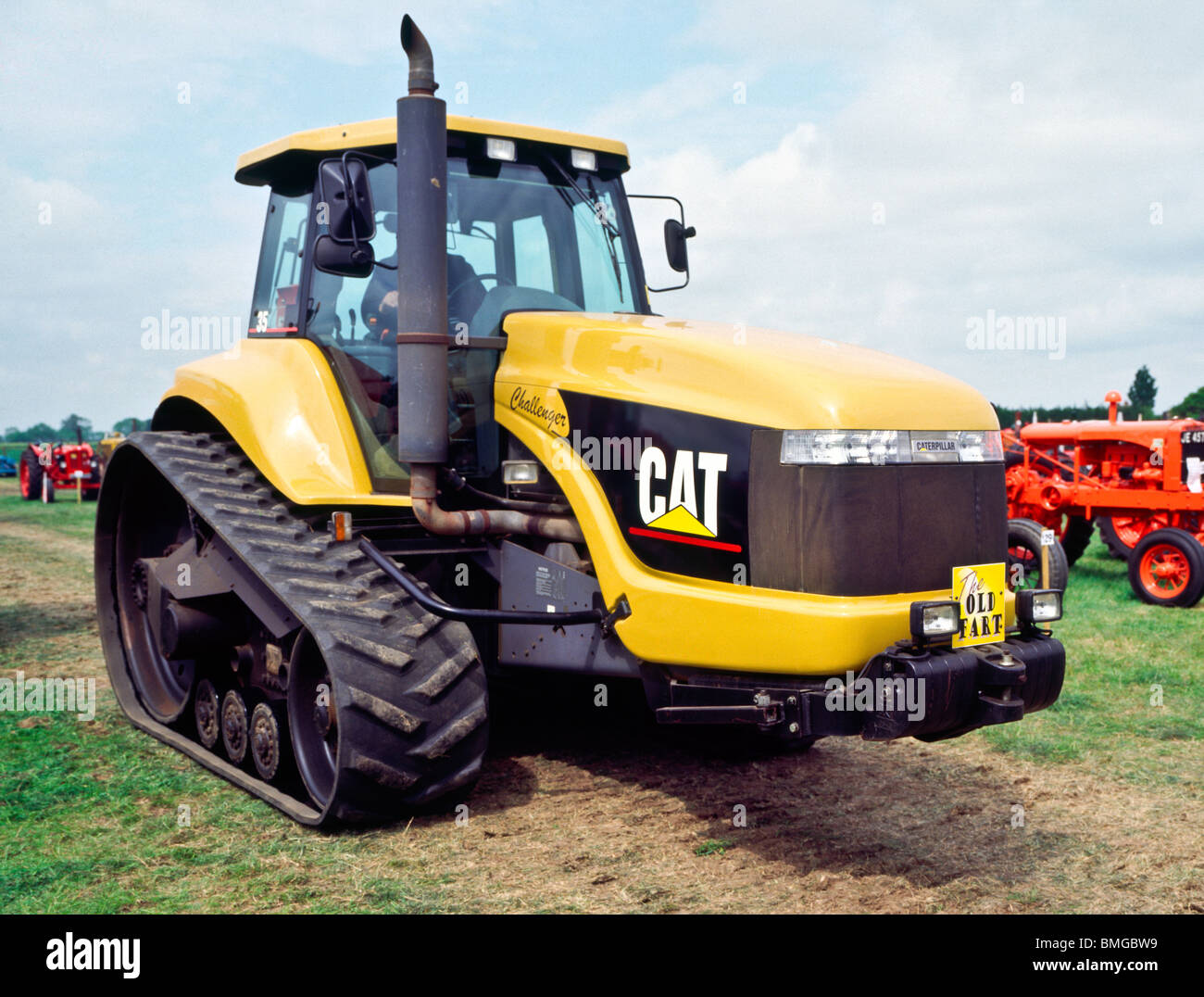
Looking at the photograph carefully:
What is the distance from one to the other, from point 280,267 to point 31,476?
23119mm

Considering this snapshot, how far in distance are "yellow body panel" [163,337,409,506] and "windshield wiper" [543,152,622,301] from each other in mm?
1416

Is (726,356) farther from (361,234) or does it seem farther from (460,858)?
(460,858)

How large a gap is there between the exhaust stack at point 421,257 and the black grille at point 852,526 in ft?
4.49

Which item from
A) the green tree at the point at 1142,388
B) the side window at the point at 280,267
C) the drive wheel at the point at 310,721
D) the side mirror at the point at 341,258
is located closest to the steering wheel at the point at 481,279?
the side mirror at the point at 341,258

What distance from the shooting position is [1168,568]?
11.2 meters

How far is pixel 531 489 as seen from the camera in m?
5.09

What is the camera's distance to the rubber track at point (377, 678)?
4.46 m

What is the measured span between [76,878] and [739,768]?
2.97 meters

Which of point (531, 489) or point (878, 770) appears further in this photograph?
point (878, 770)

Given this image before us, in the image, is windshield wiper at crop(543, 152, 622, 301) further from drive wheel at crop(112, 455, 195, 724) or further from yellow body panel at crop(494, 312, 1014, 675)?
drive wheel at crop(112, 455, 195, 724)

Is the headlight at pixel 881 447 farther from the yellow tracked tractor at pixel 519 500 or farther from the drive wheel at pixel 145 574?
the drive wheel at pixel 145 574

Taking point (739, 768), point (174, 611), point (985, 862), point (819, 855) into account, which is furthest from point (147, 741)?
point (985, 862)

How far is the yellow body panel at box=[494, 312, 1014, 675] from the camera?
3.95 meters

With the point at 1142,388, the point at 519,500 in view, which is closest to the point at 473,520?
the point at 519,500
